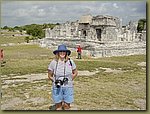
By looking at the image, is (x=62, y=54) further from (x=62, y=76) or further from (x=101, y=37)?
(x=101, y=37)

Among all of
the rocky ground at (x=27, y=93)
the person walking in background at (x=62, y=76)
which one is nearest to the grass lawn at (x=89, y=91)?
the rocky ground at (x=27, y=93)

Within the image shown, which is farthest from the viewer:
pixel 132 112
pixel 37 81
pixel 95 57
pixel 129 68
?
pixel 95 57

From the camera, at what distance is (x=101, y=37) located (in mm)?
19391

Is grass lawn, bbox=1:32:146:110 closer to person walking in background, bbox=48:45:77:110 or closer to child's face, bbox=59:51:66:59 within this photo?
person walking in background, bbox=48:45:77:110

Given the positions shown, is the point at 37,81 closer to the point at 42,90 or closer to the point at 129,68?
the point at 42,90

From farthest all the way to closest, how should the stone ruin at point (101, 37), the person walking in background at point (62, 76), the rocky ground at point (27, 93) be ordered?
the stone ruin at point (101, 37), the rocky ground at point (27, 93), the person walking in background at point (62, 76)

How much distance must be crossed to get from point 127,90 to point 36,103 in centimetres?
227

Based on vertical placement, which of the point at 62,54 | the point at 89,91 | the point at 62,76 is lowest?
the point at 89,91

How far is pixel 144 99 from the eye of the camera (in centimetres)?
686

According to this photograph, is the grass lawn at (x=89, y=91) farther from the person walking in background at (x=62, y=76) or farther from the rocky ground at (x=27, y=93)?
the person walking in background at (x=62, y=76)

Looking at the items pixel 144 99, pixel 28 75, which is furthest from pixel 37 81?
pixel 144 99

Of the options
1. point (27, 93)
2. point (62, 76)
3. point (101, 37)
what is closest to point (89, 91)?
point (27, 93)

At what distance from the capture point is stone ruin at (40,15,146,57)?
45.7 ft

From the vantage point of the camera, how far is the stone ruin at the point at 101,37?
13.9 meters
